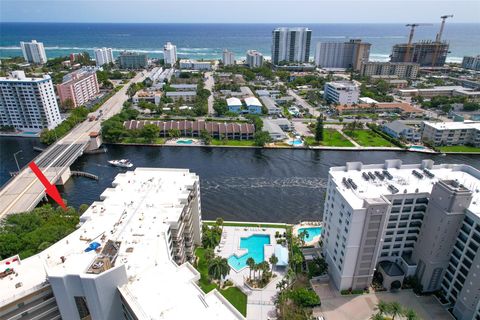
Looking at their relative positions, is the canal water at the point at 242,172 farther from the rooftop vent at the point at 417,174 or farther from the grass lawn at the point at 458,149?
the rooftop vent at the point at 417,174

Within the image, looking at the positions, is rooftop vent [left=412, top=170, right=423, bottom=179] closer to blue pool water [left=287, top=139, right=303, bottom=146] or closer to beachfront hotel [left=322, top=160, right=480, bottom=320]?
Result: beachfront hotel [left=322, top=160, right=480, bottom=320]

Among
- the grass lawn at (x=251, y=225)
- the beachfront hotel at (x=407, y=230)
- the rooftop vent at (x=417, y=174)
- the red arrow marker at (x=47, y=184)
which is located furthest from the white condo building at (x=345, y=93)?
the red arrow marker at (x=47, y=184)

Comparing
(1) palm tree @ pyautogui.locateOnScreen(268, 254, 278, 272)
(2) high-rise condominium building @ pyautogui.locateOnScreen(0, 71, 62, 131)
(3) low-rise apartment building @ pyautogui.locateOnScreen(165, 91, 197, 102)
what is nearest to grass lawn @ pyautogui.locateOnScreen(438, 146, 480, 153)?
(1) palm tree @ pyautogui.locateOnScreen(268, 254, 278, 272)

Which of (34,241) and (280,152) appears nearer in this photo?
(34,241)

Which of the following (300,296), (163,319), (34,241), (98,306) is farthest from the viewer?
(34,241)

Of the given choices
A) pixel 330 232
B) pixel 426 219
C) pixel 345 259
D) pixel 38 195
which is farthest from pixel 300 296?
pixel 38 195

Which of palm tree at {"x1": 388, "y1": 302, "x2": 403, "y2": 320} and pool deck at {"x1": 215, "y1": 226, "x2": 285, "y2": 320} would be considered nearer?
palm tree at {"x1": 388, "y1": 302, "x2": 403, "y2": 320}

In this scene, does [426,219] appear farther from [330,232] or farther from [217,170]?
[217,170]

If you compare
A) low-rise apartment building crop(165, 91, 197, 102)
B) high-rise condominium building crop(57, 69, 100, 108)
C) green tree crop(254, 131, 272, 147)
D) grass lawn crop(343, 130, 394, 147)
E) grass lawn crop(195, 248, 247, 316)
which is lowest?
grass lawn crop(195, 248, 247, 316)
